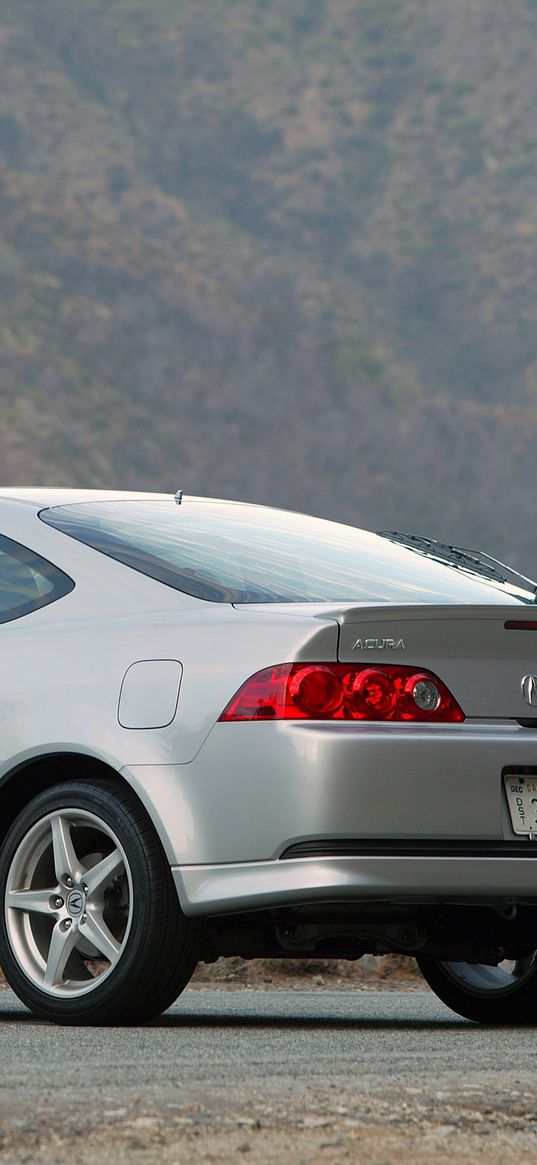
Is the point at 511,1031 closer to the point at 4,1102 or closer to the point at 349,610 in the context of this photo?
the point at 349,610

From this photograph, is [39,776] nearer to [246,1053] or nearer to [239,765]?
[239,765]

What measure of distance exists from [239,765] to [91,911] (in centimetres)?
67

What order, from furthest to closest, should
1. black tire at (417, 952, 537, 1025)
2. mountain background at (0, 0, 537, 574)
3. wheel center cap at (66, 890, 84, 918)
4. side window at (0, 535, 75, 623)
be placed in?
mountain background at (0, 0, 537, 574)
black tire at (417, 952, 537, 1025)
side window at (0, 535, 75, 623)
wheel center cap at (66, 890, 84, 918)

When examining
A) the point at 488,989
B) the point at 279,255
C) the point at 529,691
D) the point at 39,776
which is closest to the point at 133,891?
the point at 39,776

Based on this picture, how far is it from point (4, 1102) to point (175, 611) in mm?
2010

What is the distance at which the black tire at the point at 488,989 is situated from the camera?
6566mm

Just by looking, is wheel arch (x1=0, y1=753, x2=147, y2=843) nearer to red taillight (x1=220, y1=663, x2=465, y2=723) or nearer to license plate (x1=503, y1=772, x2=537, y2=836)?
red taillight (x1=220, y1=663, x2=465, y2=723)

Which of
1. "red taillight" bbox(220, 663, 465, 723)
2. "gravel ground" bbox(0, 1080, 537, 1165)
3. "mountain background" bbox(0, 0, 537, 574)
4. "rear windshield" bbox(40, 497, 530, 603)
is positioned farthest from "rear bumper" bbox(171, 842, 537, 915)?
"mountain background" bbox(0, 0, 537, 574)

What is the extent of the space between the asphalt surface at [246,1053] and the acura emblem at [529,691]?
941 mm

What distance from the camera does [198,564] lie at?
19.4 feet

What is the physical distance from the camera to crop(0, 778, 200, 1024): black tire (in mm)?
5422

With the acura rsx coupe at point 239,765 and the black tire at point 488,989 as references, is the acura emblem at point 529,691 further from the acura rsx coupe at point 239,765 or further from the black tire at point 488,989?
the black tire at point 488,989

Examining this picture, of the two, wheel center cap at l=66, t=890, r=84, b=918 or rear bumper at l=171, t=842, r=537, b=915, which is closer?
rear bumper at l=171, t=842, r=537, b=915

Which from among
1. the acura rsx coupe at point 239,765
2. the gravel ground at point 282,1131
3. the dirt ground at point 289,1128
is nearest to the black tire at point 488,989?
the acura rsx coupe at point 239,765
